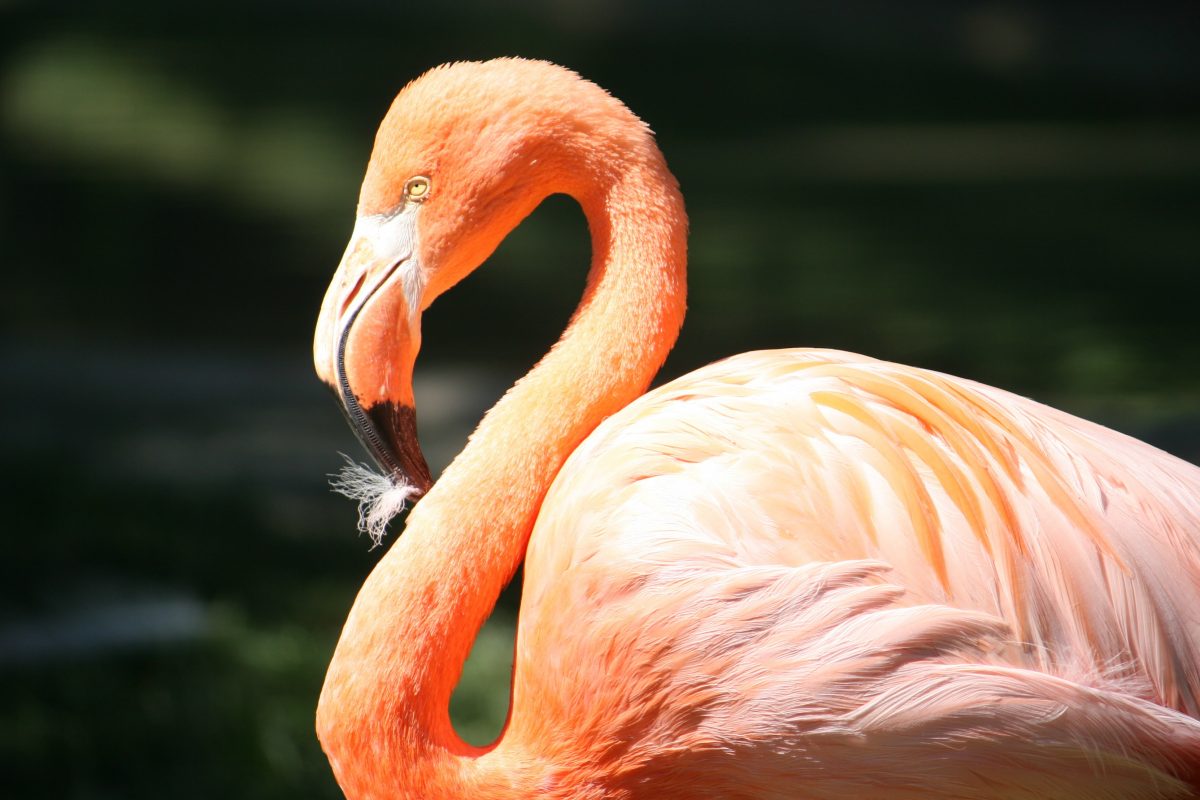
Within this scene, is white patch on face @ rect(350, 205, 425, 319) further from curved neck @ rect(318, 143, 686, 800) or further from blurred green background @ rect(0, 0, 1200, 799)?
blurred green background @ rect(0, 0, 1200, 799)

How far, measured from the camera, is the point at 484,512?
84.0 inches

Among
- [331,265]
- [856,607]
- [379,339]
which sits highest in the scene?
[331,265]

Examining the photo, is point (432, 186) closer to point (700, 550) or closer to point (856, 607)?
point (700, 550)

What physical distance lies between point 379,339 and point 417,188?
28 cm

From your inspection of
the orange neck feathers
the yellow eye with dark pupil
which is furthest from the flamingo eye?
the orange neck feathers

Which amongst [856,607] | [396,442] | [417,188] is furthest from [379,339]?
[856,607]

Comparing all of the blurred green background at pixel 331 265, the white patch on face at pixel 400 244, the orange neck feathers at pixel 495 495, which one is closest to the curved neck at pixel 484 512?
the orange neck feathers at pixel 495 495

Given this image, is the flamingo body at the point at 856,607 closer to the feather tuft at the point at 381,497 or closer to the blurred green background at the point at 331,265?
the feather tuft at the point at 381,497

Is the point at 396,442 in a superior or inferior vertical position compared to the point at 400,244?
inferior

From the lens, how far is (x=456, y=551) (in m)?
2.11

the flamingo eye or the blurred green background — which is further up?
the blurred green background

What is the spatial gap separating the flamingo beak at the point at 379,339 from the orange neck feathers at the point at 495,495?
0.13 meters

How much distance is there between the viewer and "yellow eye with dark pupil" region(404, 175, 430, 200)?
2.16m

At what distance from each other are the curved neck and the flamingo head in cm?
9
